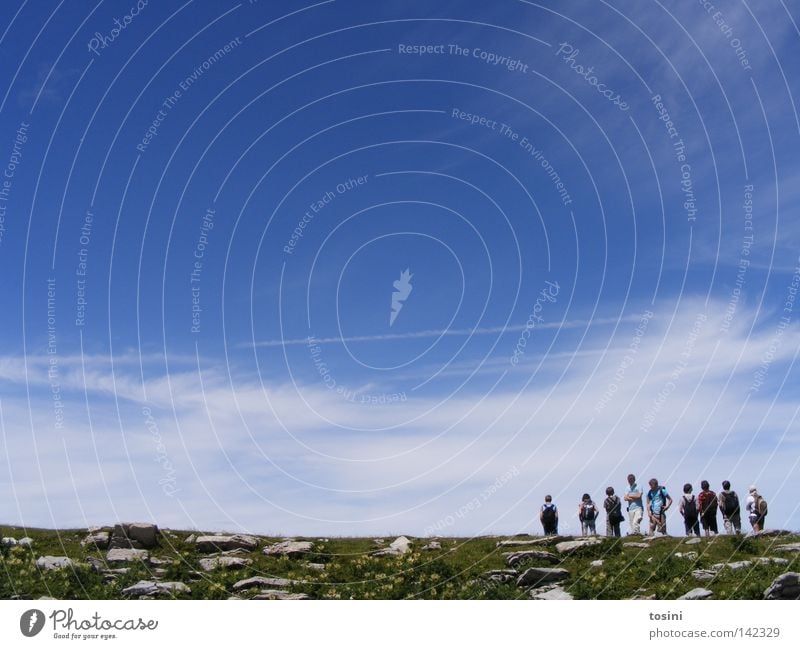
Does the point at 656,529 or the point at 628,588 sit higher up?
the point at 656,529

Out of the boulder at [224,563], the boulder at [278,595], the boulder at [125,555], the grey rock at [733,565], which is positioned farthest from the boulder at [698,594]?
the boulder at [125,555]

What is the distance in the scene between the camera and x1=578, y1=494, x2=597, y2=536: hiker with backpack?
102 ft

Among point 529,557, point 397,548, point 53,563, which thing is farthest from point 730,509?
point 53,563

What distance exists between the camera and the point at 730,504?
29859 millimetres

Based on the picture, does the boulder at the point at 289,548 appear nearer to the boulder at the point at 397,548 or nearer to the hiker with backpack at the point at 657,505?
the boulder at the point at 397,548

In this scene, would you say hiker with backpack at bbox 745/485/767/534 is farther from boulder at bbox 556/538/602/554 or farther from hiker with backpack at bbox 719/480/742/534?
boulder at bbox 556/538/602/554

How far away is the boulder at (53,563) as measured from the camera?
26.4 metres

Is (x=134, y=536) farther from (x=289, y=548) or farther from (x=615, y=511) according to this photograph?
(x=615, y=511)

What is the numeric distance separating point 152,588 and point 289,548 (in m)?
5.63

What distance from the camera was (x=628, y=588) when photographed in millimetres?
24797
